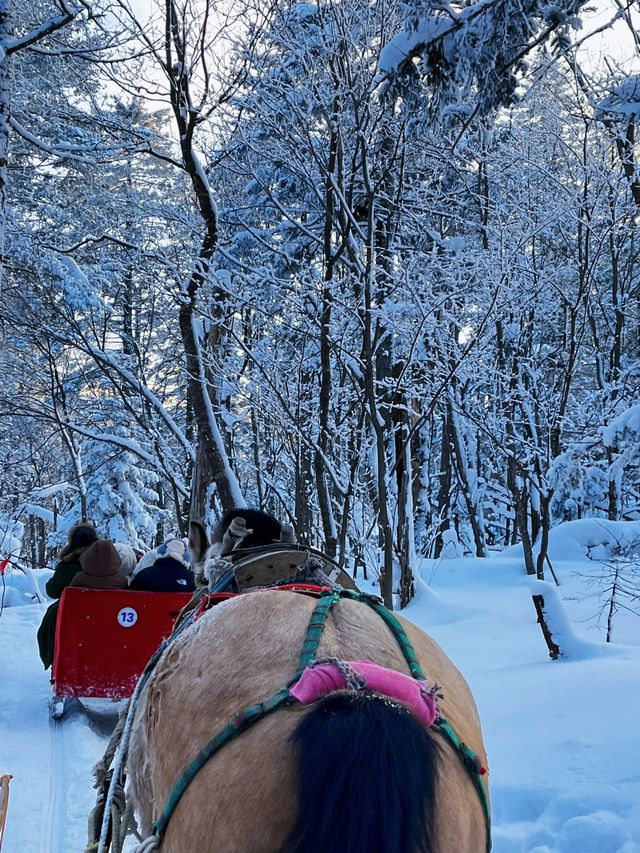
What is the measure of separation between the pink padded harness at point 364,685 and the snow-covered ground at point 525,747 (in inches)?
87.7

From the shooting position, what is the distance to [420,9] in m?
5.12

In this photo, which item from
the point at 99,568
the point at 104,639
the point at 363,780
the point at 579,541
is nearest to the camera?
the point at 363,780

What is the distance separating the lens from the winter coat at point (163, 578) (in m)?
5.96

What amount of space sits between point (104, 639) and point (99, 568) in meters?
0.65

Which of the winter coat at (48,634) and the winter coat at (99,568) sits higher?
the winter coat at (99,568)

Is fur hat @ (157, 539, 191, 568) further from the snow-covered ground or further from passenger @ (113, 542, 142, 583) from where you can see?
the snow-covered ground

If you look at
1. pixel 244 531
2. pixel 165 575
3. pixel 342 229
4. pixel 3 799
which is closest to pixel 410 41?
pixel 342 229

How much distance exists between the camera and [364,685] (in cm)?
153

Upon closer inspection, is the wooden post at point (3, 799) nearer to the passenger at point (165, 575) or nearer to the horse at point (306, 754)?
the horse at point (306, 754)

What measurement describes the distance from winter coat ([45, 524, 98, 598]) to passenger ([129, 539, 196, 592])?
79 centimetres

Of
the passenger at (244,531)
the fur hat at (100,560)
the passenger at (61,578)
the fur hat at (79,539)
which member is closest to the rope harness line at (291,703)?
the passenger at (244,531)

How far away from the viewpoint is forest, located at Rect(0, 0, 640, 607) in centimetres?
716

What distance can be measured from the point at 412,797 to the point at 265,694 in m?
0.44

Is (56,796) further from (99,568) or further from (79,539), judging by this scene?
(79,539)
